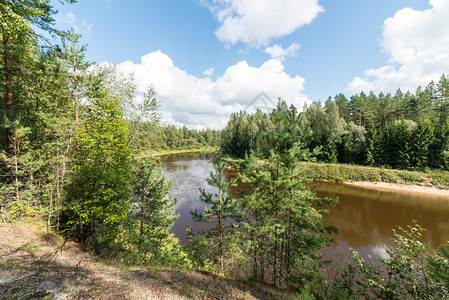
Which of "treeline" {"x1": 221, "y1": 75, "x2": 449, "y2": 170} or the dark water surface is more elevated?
"treeline" {"x1": 221, "y1": 75, "x2": 449, "y2": 170}

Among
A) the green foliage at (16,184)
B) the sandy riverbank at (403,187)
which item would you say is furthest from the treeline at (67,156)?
the sandy riverbank at (403,187)

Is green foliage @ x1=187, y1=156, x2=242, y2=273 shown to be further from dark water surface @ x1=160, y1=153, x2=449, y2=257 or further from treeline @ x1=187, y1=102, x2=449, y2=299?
dark water surface @ x1=160, y1=153, x2=449, y2=257

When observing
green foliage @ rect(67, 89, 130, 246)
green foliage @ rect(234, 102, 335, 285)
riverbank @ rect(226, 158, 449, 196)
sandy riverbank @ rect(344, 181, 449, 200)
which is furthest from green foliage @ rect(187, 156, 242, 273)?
sandy riverbank @ rect(344, 181, 449, 200)

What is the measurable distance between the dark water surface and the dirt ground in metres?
5.52

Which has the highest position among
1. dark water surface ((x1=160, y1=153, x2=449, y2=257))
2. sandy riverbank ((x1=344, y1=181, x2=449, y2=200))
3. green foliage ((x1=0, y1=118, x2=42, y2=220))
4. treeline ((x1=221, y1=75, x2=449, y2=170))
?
treeline ((x1=221, y1=75, x2=449, y2=170))

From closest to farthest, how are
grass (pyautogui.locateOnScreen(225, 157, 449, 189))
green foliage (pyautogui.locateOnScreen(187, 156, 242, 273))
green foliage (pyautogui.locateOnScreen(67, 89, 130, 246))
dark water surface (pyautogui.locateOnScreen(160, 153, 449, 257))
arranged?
green foliage (pyautogui.locateOnScreen(187, 156, 242, 273))
green foliage (pyautogui.locateOnScreen(67, 89, 130, 246))
dark water surface (pyautogui.locateOnScreen(160, 153, 449, 257))
grass (pyautogui.locateOnScreen(225, 157, 449, 189))

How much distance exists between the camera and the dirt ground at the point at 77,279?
12.7 ft

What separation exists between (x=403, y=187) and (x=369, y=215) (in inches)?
622

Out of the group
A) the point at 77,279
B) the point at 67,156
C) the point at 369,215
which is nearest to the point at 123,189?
the point at 67,156

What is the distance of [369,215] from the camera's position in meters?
19.1

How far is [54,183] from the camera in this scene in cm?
728

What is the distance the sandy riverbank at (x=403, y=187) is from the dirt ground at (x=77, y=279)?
32.4 m

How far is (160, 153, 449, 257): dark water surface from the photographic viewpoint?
14.0m

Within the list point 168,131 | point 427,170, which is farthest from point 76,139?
point 168,131
